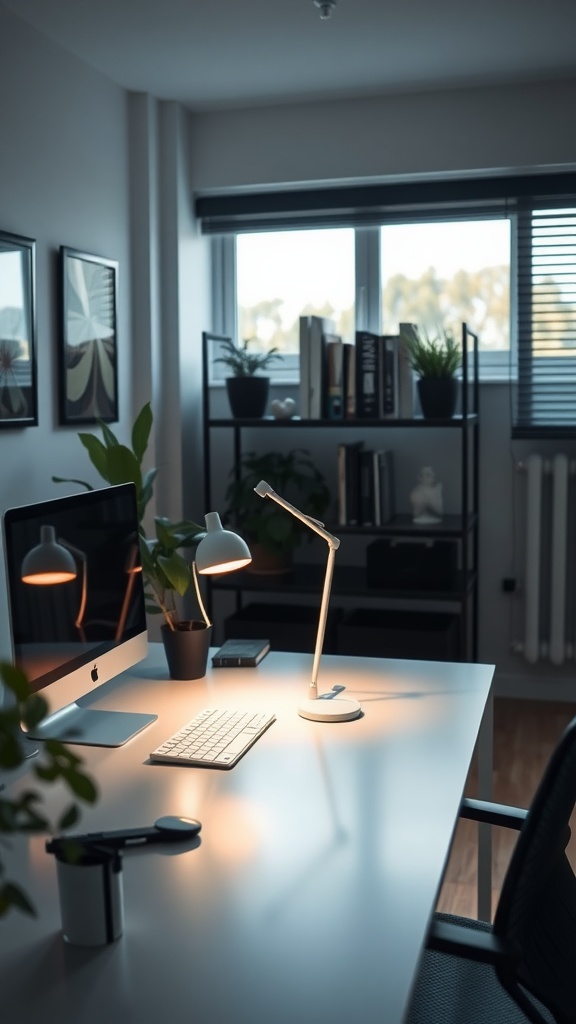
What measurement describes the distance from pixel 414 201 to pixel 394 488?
3.74 feet

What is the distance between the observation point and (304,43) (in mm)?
3252

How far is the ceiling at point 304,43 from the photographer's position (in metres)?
2.97

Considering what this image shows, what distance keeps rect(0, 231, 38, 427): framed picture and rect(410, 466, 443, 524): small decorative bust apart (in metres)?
1.52

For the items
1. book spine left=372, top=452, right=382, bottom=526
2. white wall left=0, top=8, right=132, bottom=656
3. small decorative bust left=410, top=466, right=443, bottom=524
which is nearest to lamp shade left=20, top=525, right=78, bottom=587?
white wall left=0, top=8, right=132, bottom=656

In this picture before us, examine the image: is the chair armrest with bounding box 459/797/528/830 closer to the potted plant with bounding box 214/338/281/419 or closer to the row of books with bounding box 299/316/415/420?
the row of books with bounding box 299/316/415/420

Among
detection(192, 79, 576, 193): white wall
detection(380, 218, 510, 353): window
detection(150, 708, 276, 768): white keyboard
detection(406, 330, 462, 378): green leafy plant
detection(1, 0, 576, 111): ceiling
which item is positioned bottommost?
detection(150, 708, 276, 768): white keyboard

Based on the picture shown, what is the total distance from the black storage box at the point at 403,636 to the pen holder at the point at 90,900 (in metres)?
2.51

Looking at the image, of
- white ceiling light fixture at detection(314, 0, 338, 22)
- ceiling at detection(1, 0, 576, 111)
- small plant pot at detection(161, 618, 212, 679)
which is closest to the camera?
small plant pot at detection(161, 618, 212, 679)

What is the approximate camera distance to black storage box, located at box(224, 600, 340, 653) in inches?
149

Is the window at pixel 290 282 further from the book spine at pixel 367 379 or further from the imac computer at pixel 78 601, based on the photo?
the imac computer at pixel 78 601

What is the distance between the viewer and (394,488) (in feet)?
13.3

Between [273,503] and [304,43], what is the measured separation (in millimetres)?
1636

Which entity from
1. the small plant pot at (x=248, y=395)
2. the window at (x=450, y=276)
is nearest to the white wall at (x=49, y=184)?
the small plant pot at (x=248, y=395)

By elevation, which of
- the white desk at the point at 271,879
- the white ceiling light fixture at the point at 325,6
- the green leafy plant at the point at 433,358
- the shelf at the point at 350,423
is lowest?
the white desk at the point at 271,879
